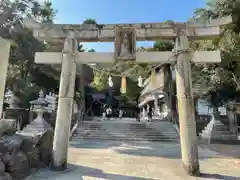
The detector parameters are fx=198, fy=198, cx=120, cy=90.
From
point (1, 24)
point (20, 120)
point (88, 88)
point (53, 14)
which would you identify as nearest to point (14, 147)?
point (1, 24)

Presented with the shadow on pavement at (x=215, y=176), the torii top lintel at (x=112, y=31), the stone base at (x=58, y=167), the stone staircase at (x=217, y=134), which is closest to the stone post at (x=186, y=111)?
the shadow on pavement at (x=215, y=176)

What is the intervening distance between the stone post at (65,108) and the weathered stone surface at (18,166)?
77 cm

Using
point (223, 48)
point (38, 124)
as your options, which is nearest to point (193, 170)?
point (223, 48)

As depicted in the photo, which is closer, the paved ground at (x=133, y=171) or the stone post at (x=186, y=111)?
the paved ground at (x=133, y=171)

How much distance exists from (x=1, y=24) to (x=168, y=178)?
472 inches

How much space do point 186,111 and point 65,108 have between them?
136 inches

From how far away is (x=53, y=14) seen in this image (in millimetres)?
17578

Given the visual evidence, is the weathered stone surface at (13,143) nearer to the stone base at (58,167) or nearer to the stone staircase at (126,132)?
the stone base at (58,167)

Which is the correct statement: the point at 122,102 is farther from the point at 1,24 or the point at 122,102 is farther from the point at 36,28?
the point at 36,28

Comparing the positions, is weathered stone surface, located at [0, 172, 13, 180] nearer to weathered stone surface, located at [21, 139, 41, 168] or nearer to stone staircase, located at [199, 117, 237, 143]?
weathered stone surface, located at [21, 139, 41, 168]

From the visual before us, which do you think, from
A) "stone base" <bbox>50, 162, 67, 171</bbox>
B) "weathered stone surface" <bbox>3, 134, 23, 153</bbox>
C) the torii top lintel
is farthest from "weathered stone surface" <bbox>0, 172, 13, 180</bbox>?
the torii top lintel

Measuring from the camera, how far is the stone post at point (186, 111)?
17.5 ft

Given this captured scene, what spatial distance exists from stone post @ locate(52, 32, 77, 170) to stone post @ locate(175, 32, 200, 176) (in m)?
3.19

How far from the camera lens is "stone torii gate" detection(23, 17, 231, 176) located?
5.58 m
